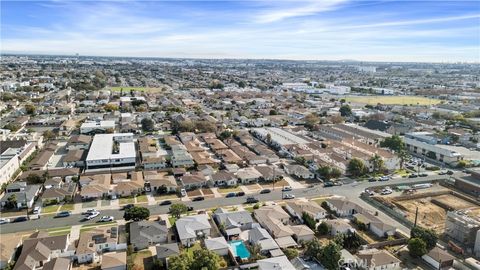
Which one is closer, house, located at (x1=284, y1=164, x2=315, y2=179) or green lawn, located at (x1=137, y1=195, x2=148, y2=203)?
green lawn, located at (x1=137, y1=195, x2=148, y2=203)

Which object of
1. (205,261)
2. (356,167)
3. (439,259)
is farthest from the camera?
(356,167)

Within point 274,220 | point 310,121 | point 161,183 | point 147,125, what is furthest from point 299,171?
point 147,125

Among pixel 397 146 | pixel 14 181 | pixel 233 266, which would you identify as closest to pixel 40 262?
pixel 233 266

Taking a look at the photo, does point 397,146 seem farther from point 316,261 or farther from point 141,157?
point 141,157

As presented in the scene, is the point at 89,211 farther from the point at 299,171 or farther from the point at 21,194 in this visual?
the point at 299,171

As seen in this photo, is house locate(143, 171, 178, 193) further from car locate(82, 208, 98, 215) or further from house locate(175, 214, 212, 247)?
house locate(175, 214, 212, 247)

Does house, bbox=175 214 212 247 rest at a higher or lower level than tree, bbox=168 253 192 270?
lower

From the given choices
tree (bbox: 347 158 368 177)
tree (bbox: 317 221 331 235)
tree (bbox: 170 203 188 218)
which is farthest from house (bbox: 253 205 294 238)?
tree (bbox: 347 158 368 177)
